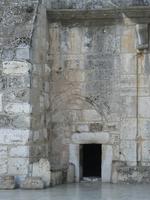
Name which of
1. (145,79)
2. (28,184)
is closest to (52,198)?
(28,184)

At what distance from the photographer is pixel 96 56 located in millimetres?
10906

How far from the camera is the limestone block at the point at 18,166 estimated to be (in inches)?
384

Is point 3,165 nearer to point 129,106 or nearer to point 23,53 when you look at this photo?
point 23,53

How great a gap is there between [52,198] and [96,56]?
3.26 metres

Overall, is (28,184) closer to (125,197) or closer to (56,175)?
(56,175)

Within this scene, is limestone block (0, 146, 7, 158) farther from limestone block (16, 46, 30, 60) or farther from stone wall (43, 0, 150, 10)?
stone wall (43, 0, 150, 10)

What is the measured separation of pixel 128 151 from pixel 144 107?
0.82m

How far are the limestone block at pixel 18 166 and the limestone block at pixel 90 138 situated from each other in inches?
56.7

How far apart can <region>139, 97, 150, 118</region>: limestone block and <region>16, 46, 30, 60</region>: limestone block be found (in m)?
2.21

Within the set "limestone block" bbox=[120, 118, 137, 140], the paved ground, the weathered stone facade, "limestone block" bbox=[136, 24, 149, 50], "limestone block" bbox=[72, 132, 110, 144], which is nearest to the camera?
the paved ground

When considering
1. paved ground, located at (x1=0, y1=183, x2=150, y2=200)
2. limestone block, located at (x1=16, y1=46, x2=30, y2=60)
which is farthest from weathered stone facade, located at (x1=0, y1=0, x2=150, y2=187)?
paved ground, located at (x1=0, y1=183, x2=150, y2=200)

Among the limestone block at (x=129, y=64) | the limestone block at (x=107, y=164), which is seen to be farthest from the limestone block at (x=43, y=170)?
the limestone block at (x=129, y=64)

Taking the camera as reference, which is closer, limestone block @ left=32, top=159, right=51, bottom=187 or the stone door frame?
limestone block @ left=32, top=159, right=51, bottom=187

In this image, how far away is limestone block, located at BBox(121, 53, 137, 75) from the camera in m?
10.8
